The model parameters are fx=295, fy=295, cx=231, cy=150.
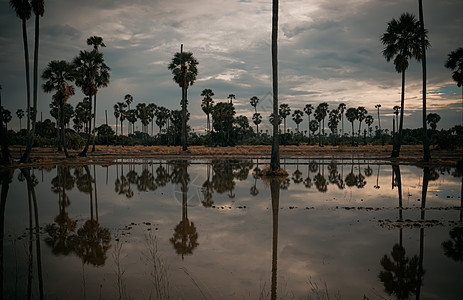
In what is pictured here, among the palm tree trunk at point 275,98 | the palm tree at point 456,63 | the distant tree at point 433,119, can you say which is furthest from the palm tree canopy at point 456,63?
the distant tree at point 433,119

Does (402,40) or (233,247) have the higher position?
(402,40)

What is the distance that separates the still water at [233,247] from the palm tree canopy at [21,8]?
1078 inches

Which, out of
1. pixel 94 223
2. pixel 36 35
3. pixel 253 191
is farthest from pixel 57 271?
pixel 36 35

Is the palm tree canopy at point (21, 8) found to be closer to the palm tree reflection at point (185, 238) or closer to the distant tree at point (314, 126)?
the palm tree reflection at point (185, 238)

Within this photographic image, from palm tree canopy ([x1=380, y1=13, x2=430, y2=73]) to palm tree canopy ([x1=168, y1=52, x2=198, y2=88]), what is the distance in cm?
3137

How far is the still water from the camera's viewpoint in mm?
5246

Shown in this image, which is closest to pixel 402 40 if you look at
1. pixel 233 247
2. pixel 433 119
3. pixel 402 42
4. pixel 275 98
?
pixel 402 42

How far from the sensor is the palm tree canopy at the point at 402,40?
127ft

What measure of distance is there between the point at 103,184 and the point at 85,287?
14537mm

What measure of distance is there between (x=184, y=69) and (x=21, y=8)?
88.2ft

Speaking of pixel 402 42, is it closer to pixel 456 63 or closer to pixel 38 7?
pixel 456 63

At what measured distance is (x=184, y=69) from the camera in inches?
2144

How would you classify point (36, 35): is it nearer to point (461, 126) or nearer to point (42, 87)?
point (42, 87)

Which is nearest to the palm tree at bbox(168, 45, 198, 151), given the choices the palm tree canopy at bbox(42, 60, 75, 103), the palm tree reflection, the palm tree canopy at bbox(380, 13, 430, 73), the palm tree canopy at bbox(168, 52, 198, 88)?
the palm tree canopy at bbox(168, 52, 198, 88)
